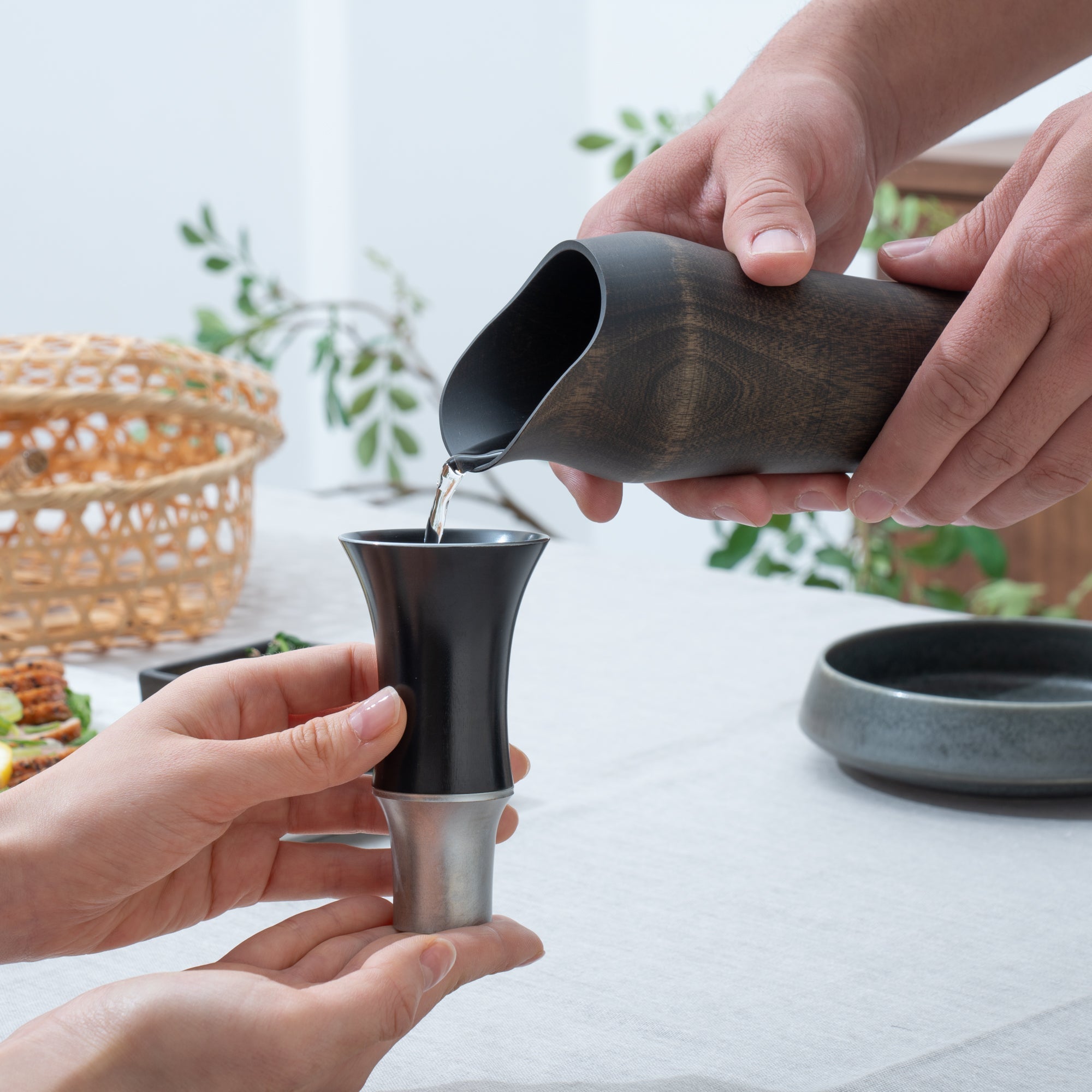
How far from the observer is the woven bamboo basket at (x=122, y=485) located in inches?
44.1

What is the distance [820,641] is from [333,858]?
2.33 feet

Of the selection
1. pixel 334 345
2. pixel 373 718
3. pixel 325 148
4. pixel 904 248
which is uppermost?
pixel 325 148

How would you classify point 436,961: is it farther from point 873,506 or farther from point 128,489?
point 128,489

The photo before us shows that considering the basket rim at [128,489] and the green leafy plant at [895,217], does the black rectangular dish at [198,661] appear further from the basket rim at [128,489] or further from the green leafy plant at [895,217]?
the green leafy plant at [895,217]

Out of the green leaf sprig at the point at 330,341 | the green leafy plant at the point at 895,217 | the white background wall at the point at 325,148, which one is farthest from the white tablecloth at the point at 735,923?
the white background wall at the point at 325,148

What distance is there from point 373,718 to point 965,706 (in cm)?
43

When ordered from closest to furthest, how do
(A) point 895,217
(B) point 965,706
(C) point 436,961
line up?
(C) point 436,961, (B) point 965,706, (A) point 895,217

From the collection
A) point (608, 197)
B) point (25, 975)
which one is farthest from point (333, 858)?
point (608, 197)

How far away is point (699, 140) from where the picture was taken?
853 mm

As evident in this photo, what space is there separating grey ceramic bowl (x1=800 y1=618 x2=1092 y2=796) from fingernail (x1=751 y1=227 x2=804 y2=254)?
1.02 ft

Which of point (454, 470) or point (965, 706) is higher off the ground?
point (454, 470)

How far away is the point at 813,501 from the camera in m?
0.84

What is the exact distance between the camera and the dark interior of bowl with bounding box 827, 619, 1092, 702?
952mm

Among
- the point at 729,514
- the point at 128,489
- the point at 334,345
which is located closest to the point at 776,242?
the point at 729,514
